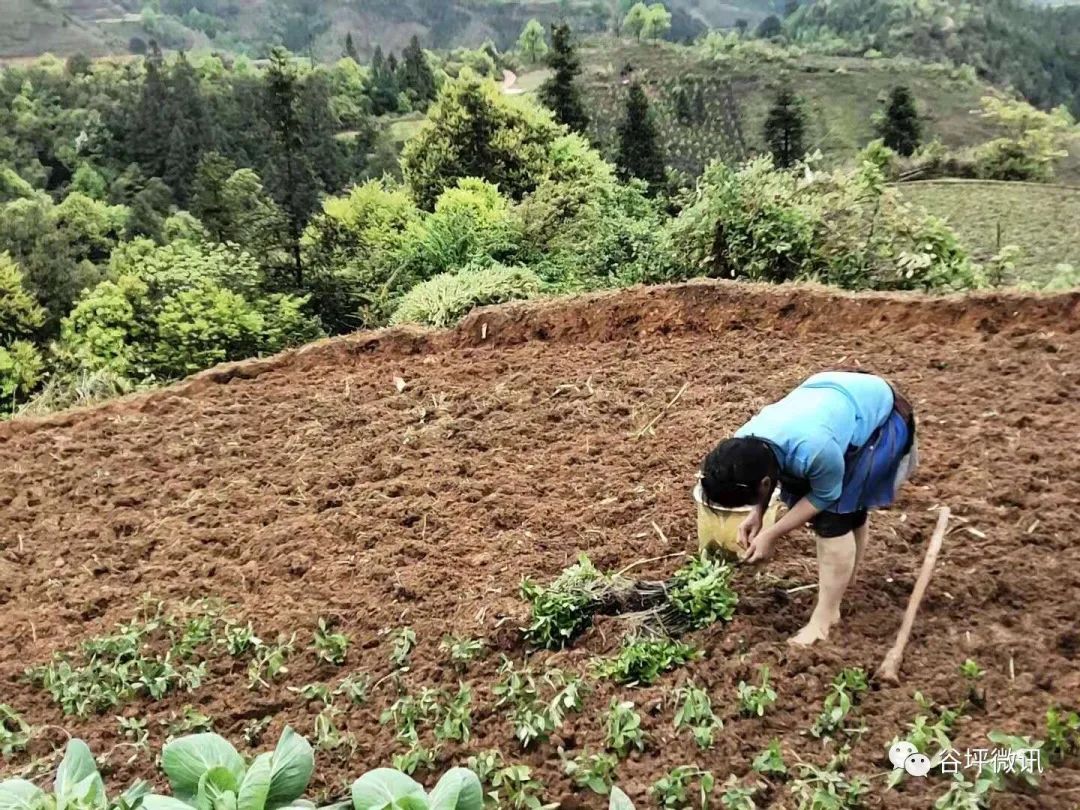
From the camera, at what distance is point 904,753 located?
2.81 meters

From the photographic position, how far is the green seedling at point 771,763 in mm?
2854

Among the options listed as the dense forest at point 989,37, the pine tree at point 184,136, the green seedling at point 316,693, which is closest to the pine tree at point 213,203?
the pine tree at point 184,136

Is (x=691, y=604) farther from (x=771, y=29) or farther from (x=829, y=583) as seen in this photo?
(x=771, y=29)

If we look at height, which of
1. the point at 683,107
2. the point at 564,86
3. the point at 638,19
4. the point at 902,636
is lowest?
the point at 683,107

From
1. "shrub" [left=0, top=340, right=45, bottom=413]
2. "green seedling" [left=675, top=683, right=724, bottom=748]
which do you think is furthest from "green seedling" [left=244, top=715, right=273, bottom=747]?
"shrub" [left=0, top=340, right=45, bottom=413]

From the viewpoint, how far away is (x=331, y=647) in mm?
3707

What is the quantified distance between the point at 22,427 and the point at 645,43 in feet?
213

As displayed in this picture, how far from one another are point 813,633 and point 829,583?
0.68 feet

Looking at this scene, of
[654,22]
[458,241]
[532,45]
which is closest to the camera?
[458,241]

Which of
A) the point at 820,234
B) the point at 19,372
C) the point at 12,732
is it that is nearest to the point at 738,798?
the point at 12,732

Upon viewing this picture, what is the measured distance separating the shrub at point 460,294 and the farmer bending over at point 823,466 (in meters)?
4.88

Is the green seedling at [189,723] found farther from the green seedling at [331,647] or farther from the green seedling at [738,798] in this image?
the green seedling at [738,798]

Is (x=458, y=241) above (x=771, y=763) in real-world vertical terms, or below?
above

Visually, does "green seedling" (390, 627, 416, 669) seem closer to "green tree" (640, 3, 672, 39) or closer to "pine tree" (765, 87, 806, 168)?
"pine tree" (765, 87, 806, 168)
